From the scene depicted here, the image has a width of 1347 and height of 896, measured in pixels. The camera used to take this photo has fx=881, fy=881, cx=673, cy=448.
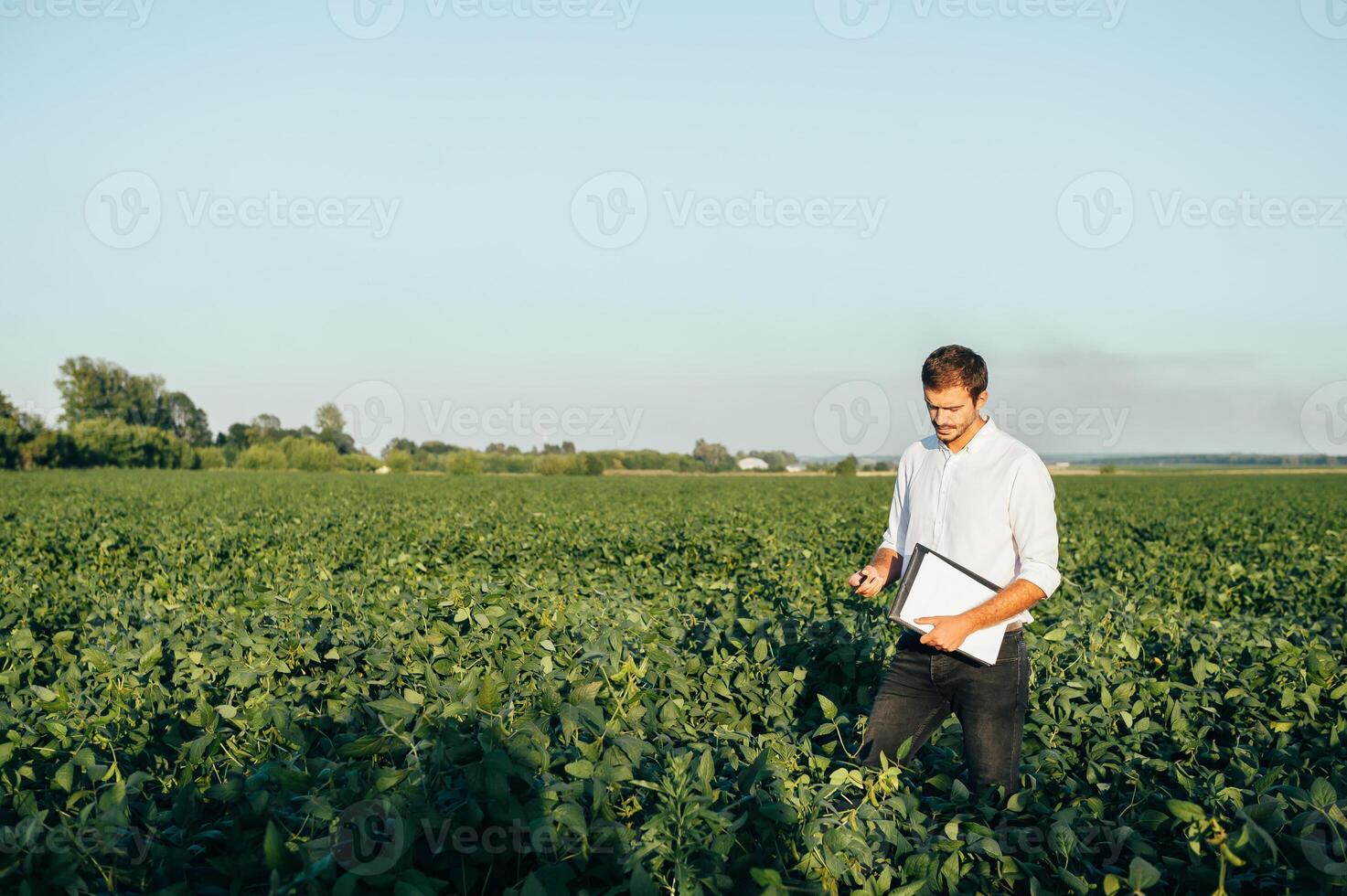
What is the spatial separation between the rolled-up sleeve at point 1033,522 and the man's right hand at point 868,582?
0.57 m

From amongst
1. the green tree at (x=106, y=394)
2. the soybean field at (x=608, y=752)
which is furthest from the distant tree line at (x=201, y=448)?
the soybean field at (x=608, y=752)

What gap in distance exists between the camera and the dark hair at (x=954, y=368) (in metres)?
3.13

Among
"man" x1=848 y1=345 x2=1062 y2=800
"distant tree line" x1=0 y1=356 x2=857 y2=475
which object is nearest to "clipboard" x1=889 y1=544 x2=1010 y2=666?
"man" x1=848 y1=345 x2=1062 y2=800

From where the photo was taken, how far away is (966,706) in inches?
128

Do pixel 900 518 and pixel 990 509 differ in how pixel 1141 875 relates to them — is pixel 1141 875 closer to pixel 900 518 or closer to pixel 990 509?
pixel 990 509

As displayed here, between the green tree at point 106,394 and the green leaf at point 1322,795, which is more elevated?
the green tree at point 106,394

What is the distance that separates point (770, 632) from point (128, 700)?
9.40 ft

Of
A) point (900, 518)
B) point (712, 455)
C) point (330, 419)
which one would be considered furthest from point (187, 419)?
point (900, 518)

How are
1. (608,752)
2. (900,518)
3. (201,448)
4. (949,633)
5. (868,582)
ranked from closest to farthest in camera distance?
(608,752)
(949,633)
(868,582)
(900,518)
(201,448)

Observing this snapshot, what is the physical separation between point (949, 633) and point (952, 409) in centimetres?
79

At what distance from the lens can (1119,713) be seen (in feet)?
11.9

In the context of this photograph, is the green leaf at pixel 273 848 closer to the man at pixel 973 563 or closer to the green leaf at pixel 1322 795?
the man at pixel 973 563

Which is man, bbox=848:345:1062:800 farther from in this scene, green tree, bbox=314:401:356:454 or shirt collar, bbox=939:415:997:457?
green tree, bbox=314:401:356:454

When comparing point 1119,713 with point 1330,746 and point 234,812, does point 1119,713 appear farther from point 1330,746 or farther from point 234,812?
point 234,812
